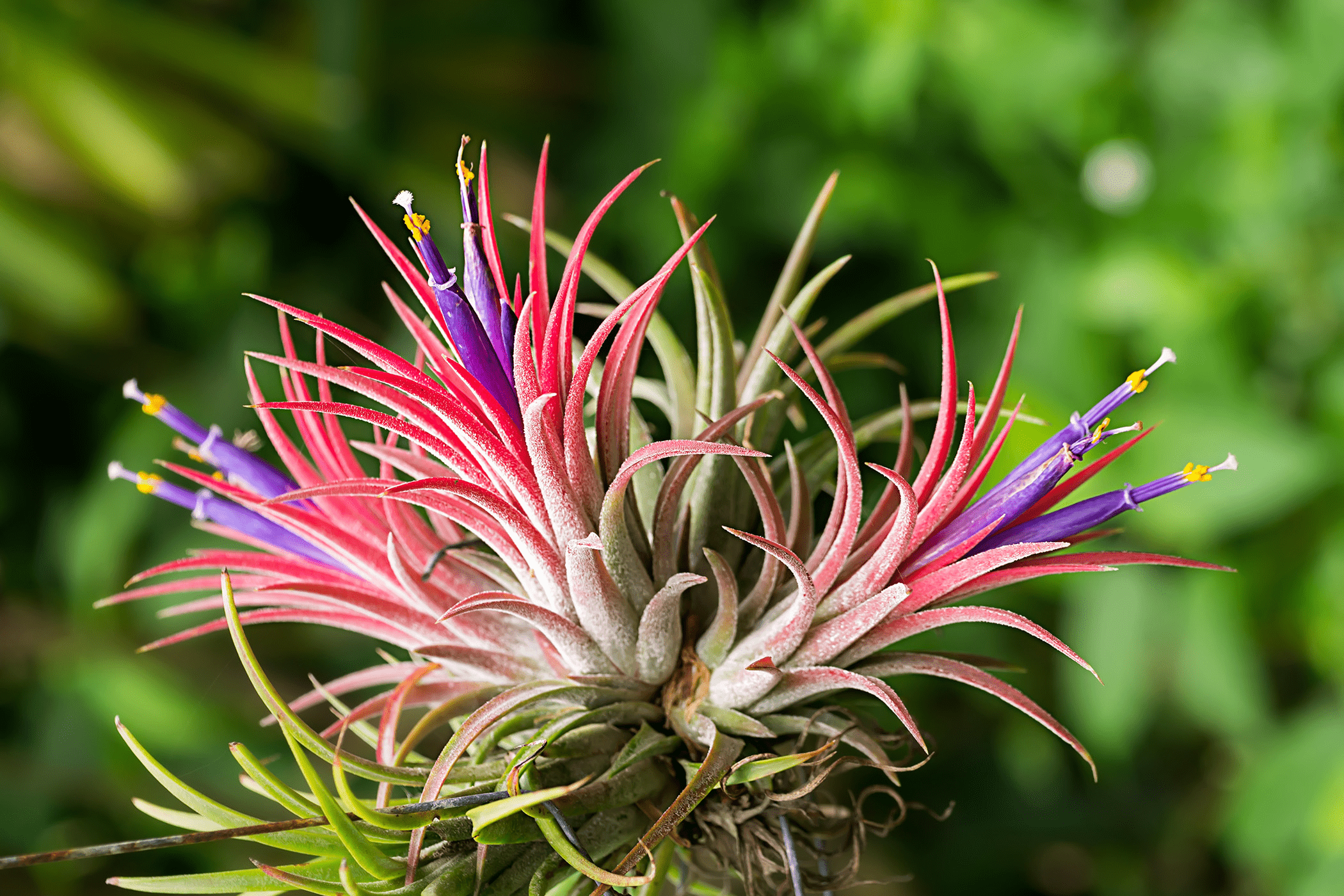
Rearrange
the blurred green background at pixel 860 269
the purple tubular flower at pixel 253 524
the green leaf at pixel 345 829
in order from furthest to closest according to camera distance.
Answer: the blurred green background at pixel 860 269 → the purple tubular flower at pixel 253 524 → the green leaf at pixel 345 829

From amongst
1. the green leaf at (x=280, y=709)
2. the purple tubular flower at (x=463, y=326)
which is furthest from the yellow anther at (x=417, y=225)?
the green leaf at (x=280, y=709)

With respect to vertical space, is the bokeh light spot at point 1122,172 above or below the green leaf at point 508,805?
above

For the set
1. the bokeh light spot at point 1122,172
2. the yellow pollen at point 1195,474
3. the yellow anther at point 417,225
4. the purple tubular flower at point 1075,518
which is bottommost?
the purple tubular flower at point 1075,518

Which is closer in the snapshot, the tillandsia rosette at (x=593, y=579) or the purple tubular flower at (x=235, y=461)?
the tillandsia rosette at (x=593, y=579)

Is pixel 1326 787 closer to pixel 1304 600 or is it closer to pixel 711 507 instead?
pixel 1304 600

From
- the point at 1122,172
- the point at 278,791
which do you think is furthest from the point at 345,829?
the point at 1122,172

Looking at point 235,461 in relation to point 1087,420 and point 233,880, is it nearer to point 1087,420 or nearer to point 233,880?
point 233,880

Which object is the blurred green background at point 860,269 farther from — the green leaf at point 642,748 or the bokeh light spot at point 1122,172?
the green leaf at point 642,748

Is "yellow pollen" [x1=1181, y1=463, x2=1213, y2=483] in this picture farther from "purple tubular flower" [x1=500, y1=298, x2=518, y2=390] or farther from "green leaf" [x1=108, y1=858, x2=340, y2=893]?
"green leaf" [x1=108, y1=858, x2=340, y2=893]
